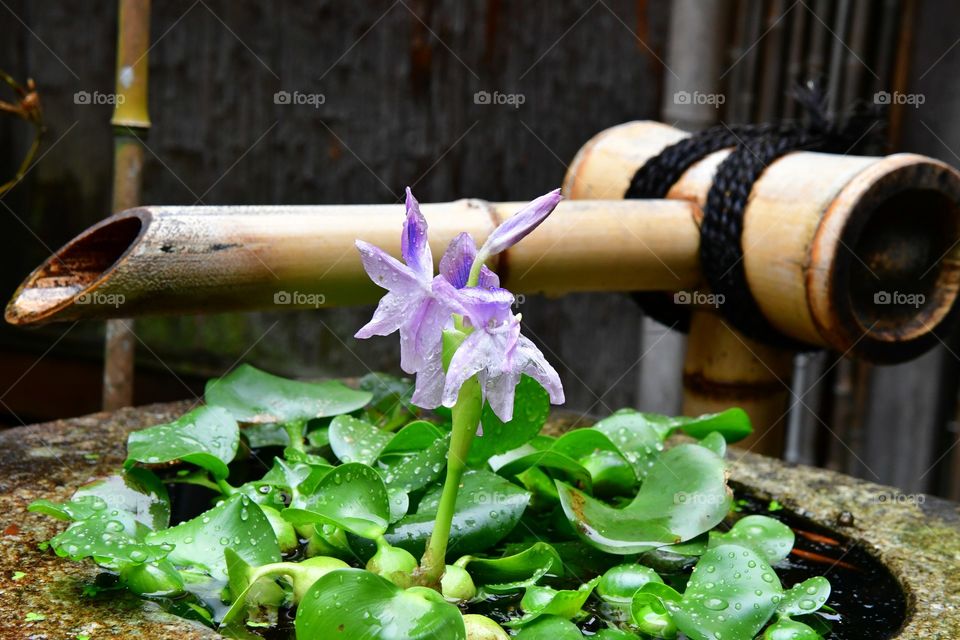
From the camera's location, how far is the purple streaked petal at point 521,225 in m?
0.84

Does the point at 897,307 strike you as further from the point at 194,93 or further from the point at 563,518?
the point at 194,93

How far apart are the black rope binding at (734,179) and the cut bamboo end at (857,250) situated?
21 millimetres

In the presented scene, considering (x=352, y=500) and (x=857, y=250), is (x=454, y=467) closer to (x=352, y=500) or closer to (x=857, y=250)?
(x=352, y=500)

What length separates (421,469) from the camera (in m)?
1.07

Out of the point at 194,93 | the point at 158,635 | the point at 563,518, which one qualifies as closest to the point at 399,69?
the point at 194,93

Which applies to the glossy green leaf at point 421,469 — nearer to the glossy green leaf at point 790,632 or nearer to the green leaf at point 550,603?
the green leaf at point 550,603

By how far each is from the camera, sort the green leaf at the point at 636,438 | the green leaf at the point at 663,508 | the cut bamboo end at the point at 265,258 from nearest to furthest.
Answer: the green leaf at the point at 663,508 < the cut bamboo end at the point at 265,258 < the green leaf at the point at 636,438

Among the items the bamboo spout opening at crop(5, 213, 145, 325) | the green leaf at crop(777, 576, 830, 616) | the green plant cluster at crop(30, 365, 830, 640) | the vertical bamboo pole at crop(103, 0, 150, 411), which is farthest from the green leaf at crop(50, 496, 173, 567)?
the vertical bamboo pole at crop(103, 0, 150, 411)

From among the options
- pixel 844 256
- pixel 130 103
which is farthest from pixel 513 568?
pixel 130 103

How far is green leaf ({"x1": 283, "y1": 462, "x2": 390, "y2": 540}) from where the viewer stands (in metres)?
0.92

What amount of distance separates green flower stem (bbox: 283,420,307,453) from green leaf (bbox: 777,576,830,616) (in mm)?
583

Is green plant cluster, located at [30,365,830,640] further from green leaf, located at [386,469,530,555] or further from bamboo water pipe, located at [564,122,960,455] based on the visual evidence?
bamboo water pipe, located at [564,122,960,455]

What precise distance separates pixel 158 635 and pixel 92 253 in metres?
0.48

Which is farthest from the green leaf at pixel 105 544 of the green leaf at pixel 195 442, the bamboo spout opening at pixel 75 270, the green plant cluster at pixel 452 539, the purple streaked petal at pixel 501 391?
the purple streaked petal at pixel 501 391
